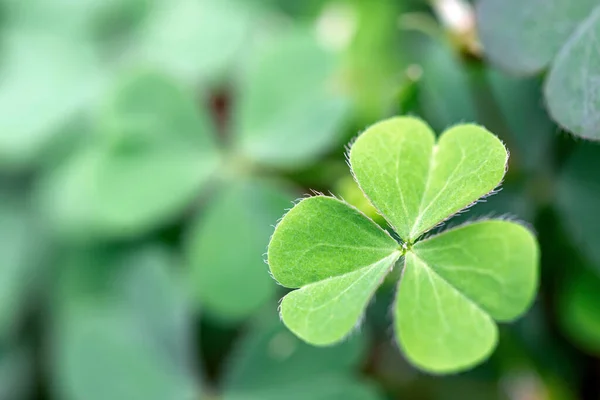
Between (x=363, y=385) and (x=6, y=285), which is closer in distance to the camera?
(x=363, y=385)

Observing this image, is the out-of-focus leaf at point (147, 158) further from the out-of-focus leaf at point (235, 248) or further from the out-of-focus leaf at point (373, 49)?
the out-of-focus leaf at point (373, 49)

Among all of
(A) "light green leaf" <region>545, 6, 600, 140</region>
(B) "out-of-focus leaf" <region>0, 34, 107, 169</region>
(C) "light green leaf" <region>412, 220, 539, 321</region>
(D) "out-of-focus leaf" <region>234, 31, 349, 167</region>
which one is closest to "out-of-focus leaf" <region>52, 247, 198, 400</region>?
(D) "out-of-focus leaf" <region>234, 31, 349, 167</region>

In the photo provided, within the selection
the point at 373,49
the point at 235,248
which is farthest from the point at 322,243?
the point at 373,49

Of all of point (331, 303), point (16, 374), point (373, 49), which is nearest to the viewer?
point (331, 303)

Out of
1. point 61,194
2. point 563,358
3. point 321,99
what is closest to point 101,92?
point 61,194

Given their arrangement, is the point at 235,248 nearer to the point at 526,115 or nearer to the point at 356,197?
the point at 356,197

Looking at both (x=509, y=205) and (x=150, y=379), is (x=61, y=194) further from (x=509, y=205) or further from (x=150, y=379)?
(x=509, y=205)

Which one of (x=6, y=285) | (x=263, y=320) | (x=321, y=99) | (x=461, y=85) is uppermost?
(x=461, y=85)
